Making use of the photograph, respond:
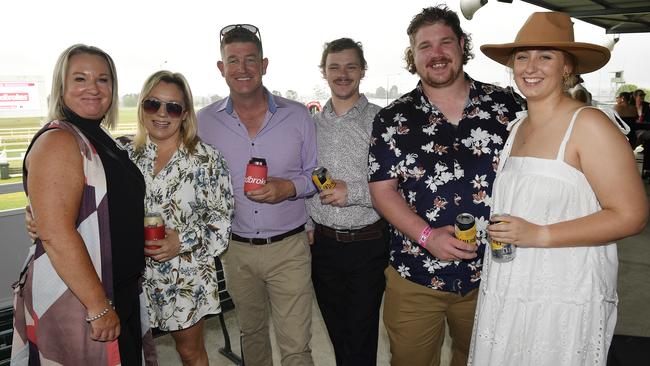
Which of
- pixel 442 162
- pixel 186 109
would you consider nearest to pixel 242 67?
pixel 186 109

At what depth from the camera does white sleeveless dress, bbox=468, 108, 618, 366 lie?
1544mm

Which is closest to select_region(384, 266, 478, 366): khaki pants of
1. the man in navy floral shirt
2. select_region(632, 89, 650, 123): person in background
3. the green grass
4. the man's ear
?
the man in navy floral shirt

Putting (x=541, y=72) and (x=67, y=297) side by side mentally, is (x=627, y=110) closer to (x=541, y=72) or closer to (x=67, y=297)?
(x=541, y=72)

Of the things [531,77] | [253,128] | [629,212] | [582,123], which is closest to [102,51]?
[253,128]

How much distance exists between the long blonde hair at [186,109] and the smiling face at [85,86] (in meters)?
0.35

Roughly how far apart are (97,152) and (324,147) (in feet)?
3.97

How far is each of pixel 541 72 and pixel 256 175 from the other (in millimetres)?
1253

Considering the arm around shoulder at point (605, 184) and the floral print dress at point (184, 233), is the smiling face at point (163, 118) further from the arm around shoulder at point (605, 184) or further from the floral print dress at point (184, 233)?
the arm around shoulder at point (605, 184)

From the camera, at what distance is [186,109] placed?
2230mm

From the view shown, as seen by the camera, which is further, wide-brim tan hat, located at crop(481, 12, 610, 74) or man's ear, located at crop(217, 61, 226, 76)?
man's ear, located at crop(217, 61, 226, 76)

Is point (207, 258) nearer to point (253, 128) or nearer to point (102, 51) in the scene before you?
point (253, 128)

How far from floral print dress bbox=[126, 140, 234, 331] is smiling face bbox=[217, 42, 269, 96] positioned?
0.43 meters

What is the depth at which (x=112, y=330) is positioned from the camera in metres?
1.75

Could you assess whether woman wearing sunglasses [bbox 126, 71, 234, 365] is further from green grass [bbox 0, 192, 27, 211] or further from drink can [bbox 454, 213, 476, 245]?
green grass [bbox 0, 192, 27, 211]
